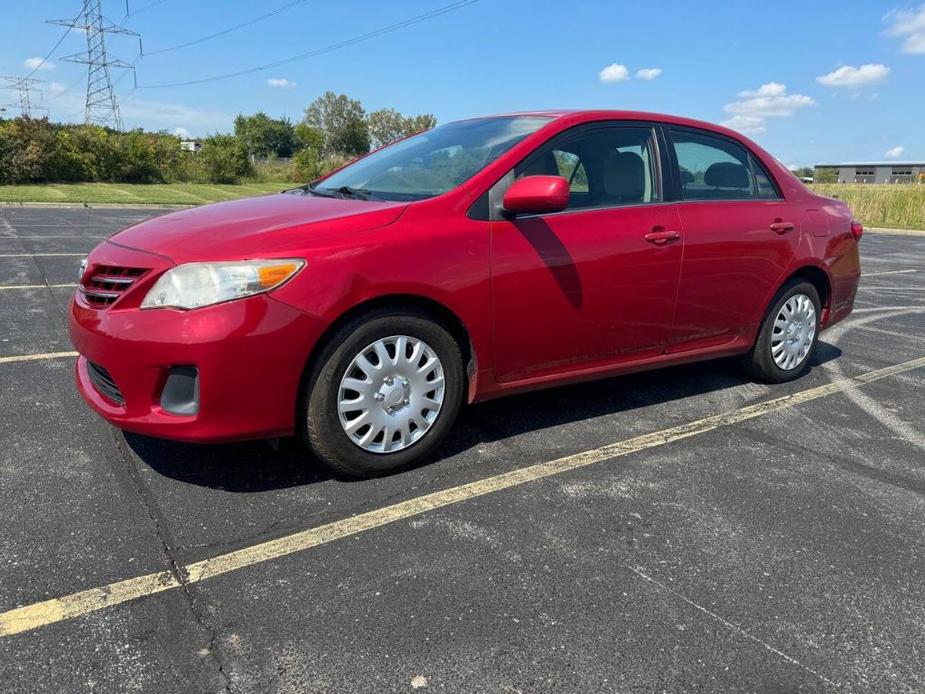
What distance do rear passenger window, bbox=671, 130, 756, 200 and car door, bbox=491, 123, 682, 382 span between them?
0.71 feet

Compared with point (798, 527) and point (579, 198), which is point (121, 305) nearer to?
point (579, 198)

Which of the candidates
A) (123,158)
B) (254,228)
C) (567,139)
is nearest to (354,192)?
(254,228)

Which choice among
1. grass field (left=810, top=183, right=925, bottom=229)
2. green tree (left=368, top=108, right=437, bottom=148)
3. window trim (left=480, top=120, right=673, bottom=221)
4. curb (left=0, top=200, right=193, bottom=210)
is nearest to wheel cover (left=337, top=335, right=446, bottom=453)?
window trim (left=480, top=120, right=673, bottom=221)

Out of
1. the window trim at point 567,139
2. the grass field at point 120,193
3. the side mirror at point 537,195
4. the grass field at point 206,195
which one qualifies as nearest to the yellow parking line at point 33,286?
the window trim at point 567,139

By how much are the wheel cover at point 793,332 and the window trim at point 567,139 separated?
4.57ft

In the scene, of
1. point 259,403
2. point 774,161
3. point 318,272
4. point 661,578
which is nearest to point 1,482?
point 259,403

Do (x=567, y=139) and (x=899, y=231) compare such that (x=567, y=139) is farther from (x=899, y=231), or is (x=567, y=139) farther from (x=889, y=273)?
(x=899, y=231)

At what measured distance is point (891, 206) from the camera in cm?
2694

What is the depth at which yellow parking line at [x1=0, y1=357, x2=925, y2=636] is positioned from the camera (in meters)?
2.15

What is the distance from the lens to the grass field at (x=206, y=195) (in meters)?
21.0

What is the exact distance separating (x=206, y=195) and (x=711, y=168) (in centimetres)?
2353

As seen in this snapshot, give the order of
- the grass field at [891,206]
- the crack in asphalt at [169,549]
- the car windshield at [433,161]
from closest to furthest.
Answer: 1. the crack in asphalt at [169,549]
2. the car windshield at [433,161]
3. the grass field at [891,206]

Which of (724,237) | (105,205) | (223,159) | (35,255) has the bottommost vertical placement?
(35,255)

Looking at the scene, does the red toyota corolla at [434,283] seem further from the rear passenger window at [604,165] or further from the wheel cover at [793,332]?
the wheel cover at [793,332]
